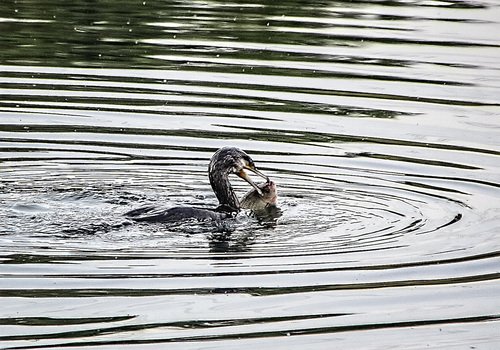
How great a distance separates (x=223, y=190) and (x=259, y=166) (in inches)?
55.1

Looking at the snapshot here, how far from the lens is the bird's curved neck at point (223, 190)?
1391 cm

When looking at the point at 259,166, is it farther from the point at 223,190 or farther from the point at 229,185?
the point at 223,190

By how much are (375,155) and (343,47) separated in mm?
5839

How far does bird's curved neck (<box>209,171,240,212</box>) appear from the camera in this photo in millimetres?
13914

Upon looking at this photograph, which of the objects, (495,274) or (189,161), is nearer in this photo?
(495,274)

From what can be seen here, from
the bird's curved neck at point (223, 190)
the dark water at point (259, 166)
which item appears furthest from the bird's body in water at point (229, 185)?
the dark water at point (259, 166)

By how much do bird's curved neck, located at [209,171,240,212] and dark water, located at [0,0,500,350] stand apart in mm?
388

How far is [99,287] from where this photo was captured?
10727mm

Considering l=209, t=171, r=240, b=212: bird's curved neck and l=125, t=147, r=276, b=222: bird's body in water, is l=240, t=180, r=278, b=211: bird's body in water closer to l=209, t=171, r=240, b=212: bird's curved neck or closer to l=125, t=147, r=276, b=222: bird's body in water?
l=125, t=147, r=276, b=222: bird's body in water

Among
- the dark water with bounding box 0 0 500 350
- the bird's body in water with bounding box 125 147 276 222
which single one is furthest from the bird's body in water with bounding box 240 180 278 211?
the dark water with bounding box 0 0 500 350

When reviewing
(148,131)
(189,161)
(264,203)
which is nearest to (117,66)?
(148,131)

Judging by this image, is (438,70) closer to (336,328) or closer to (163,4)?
(163,4)

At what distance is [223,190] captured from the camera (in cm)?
1395

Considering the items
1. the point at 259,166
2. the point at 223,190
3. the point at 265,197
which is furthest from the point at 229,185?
the point at 259,166
